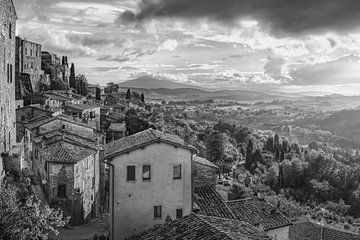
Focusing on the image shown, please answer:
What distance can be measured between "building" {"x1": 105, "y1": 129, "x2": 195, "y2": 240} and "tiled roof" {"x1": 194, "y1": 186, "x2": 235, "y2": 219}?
2386 millimetres

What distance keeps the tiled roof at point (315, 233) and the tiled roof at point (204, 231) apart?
52.4 ft

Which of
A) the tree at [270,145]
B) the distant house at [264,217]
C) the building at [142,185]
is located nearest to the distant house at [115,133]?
the distant house at [264,217]

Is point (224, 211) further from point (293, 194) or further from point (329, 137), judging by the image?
point (329, 137)

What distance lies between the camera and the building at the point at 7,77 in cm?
2467

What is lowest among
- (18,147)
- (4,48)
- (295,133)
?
(295,133)

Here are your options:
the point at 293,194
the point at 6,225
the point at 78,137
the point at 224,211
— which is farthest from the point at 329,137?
the point at 6,225

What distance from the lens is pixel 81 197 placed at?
103ft

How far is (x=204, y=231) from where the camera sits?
48.1ft

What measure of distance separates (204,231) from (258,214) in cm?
1106

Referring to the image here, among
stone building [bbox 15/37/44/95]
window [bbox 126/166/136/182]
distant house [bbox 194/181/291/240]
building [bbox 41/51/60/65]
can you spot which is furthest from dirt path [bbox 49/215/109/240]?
building [bbox 41/51/60/65]

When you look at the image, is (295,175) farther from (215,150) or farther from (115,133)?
(115,133)

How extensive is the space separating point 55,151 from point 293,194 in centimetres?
4388

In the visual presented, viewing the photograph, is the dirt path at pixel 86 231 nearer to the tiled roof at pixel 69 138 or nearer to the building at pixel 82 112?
the tiled roof at pixel 69 138

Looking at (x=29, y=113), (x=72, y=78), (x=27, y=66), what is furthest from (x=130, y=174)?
(x=72, y=78)
